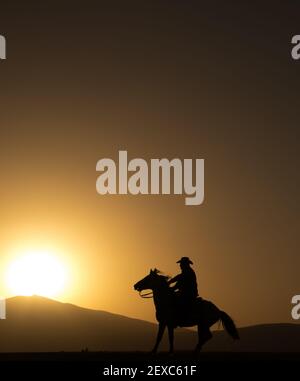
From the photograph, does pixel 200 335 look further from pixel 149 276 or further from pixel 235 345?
pixel 235 345

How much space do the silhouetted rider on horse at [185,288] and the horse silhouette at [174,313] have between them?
0.10 metres

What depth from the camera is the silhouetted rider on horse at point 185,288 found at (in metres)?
25.1

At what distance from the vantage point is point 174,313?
83.8 feet

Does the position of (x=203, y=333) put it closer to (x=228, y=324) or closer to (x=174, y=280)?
(x=228, y=324)

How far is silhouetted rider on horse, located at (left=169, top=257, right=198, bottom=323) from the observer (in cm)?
2508

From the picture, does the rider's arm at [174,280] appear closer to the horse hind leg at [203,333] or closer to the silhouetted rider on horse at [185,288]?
the silhouetted rider on horse at [185,288]

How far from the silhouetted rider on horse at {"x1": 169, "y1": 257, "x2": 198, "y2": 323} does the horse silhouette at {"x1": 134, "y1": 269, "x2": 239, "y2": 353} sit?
0.33ft

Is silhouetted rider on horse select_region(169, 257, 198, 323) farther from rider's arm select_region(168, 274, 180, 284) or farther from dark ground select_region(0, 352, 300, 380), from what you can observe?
dark ground select_region(0, 352, 300, 380)

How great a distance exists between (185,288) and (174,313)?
91 cm
